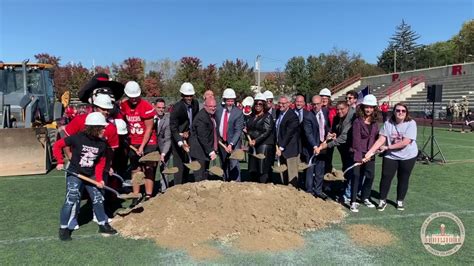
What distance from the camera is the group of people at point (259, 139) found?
19.5 ft

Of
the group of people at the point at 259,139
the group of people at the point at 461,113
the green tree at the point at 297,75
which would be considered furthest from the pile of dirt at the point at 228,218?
the green tree at the point at 297,75

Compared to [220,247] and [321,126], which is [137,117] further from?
[321,126]

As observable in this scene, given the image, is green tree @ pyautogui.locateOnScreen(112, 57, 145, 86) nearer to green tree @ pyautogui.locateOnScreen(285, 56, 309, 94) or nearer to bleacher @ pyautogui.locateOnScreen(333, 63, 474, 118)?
green tree @ pyautogui.locateOnScreen(285, 56, 309, 94)

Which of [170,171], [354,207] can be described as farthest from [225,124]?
[354,207]

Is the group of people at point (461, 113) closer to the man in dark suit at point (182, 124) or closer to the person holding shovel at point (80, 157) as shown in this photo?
the man in dark suit at point (182, 124)

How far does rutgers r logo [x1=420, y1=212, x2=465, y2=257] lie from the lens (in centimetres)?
458

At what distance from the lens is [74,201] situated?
16.1ft

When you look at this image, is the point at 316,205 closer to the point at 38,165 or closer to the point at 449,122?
the point at 38,165

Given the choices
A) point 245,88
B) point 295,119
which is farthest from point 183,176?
point 245,88

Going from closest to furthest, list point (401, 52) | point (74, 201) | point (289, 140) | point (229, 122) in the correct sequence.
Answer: point (74, 201) → point (289, 140) → point (229, 122) → point (401, 52)

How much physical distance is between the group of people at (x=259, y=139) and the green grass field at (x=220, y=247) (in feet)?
1.58

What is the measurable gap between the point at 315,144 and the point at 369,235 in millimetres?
1937

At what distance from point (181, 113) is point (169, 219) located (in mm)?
1812

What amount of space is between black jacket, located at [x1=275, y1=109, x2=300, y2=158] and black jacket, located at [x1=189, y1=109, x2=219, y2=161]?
1.14 metres
